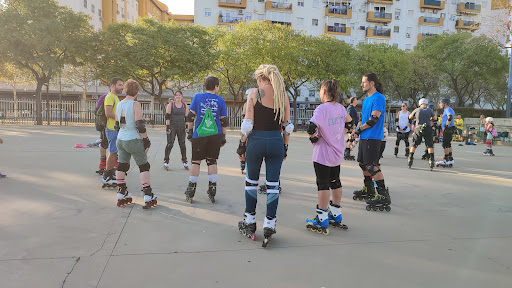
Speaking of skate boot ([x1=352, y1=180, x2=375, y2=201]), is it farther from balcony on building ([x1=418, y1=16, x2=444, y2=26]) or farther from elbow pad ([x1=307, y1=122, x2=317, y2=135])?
balcony on building ([x1=418, y1=16, x2=444, y2=26])

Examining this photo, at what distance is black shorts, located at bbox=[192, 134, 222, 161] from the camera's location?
5.20 metres

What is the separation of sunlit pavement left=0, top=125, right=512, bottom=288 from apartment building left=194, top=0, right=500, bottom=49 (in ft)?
149

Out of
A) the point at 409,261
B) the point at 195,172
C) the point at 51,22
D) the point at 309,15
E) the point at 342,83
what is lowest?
the point at 409,261

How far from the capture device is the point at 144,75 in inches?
1163

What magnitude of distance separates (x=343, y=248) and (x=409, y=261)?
25.0 inches

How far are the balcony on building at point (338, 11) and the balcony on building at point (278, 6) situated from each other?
219 inches

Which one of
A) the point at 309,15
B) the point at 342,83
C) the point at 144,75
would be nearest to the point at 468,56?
the point at 342,83

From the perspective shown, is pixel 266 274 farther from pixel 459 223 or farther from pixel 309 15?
pixel 309 15

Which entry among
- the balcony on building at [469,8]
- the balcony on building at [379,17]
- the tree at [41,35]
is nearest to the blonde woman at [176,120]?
the tree at [41,35]

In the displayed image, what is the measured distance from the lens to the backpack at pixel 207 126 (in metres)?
5.15

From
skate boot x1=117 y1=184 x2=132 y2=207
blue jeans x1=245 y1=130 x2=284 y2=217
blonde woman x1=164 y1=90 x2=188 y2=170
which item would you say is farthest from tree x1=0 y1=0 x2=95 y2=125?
blue jeans x1=245 y1=130 x2=284 y2=217

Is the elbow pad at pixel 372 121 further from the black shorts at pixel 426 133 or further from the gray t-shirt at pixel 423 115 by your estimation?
the gray t-shirt at pixel 423 115

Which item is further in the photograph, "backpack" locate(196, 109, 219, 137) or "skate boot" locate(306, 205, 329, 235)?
"backpack" locate(196, 109, 219, 137)

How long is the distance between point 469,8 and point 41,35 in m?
58.3
